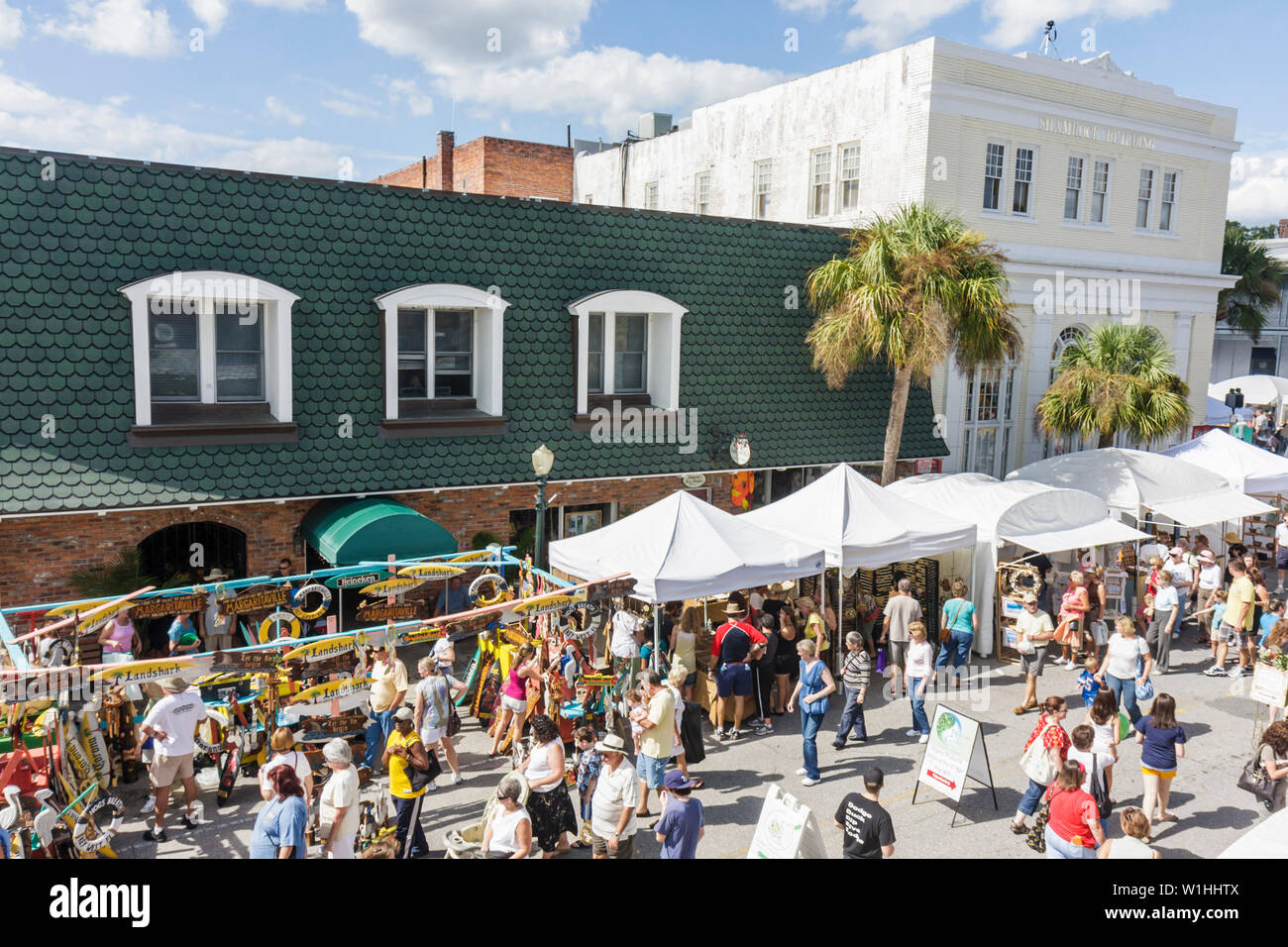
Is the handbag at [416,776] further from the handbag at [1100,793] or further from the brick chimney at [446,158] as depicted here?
the brick chimney at [446,158]

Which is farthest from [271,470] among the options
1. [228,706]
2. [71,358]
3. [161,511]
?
[228,706]

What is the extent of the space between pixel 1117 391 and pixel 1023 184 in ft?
18.5

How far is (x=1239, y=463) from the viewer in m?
20.5

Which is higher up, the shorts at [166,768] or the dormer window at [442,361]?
the dormer window at [442,361]

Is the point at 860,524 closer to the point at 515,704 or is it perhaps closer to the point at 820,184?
the point at 515,704

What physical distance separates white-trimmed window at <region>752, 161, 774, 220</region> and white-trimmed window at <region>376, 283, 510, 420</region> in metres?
13.0

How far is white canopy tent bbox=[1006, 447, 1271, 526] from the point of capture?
1823 cm

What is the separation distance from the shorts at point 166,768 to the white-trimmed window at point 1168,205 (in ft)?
86.3

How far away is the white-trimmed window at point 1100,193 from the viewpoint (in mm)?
24516

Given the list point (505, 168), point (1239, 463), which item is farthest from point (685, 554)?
point (505, 168)

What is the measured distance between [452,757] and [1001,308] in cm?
1256

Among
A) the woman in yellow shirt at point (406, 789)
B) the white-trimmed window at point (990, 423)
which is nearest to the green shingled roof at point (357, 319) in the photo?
the white-trimmed window at point (990, 423)

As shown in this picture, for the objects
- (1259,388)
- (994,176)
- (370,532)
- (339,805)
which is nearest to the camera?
(339,805)

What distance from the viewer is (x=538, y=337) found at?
16500 millimetres
